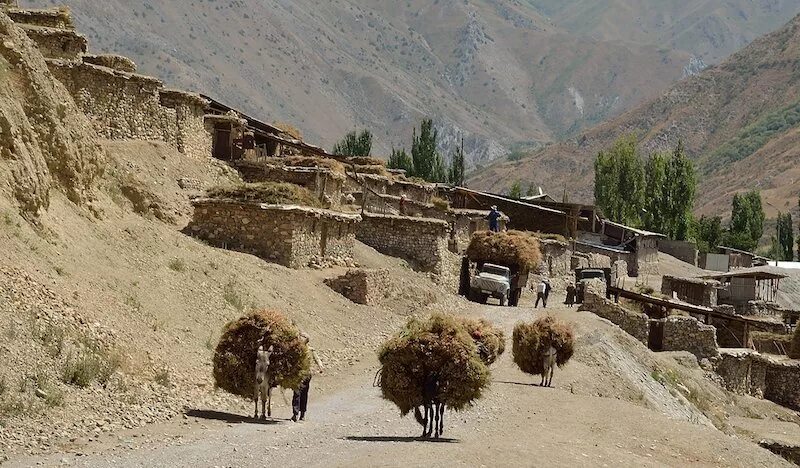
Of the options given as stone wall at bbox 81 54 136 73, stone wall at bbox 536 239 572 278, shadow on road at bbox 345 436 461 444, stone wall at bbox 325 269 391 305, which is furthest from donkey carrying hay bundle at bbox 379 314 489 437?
stone wall at bbox 536 239 572 278

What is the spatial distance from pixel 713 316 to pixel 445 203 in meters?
11.5

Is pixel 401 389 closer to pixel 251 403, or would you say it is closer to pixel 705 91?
pixel 251 403

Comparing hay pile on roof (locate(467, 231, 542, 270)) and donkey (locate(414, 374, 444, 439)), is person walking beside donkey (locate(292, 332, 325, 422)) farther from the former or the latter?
hay pile on roof (locate(467, 231, 542, 270))

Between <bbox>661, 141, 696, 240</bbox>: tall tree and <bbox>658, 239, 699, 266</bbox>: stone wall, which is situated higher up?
<bbox>661, 141, 696, 240</bbox>: tall tree

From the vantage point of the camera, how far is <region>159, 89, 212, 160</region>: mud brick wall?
3394 centimetres

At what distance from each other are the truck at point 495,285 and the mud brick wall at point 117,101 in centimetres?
1137

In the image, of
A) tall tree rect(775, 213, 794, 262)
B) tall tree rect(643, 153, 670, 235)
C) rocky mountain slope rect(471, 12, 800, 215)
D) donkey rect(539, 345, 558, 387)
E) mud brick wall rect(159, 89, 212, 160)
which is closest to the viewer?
donkey rect(539, 345, 558, 387)

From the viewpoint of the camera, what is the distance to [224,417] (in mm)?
16656

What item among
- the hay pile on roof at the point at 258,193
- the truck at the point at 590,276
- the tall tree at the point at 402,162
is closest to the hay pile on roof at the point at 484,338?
the hay pile on roof at the point at 258,193

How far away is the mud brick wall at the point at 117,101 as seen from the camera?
29891 millimetres

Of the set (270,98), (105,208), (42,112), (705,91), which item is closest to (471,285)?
(105,208)

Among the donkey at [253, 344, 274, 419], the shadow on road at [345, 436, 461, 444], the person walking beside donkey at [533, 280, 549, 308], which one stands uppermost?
the person walking beside donkey at [533, 280, 549, 308]

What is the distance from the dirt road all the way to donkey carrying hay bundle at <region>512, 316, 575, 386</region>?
1.36ft

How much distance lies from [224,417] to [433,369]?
9.76 ft
